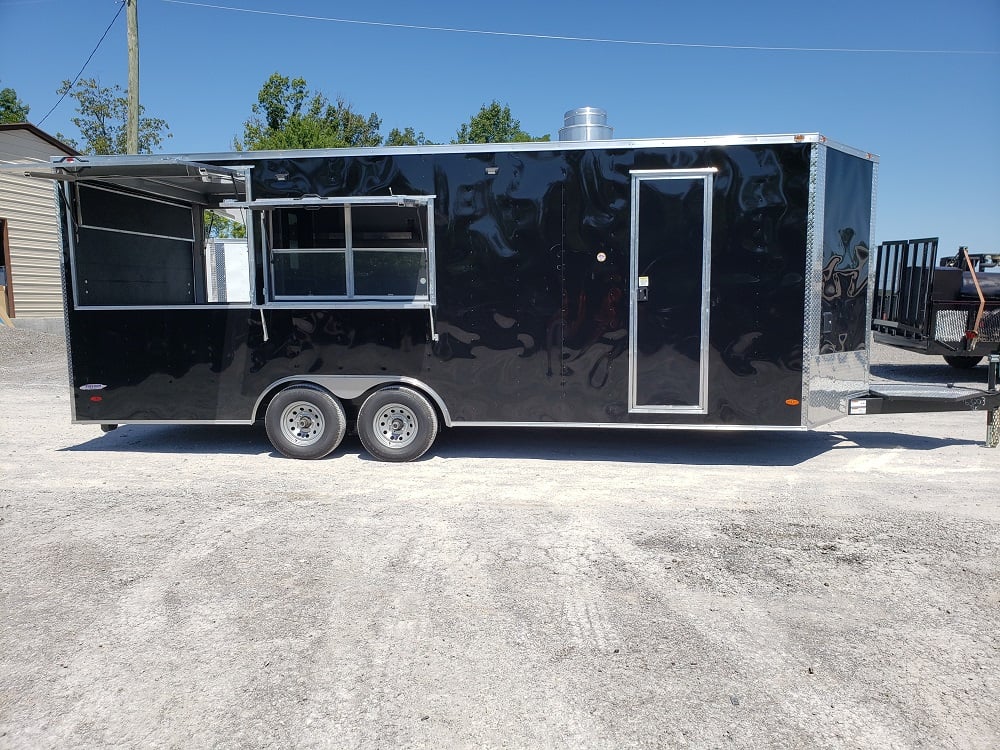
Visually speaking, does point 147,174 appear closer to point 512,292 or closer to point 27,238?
point 512,292

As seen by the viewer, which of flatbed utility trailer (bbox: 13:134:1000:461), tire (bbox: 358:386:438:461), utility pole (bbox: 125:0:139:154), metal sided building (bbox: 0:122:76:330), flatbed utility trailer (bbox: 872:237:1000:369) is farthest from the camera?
metal sided building (bbox: 0:122:76:330)

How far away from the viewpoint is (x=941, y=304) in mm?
10875

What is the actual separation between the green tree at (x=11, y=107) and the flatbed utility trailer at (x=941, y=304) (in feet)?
148

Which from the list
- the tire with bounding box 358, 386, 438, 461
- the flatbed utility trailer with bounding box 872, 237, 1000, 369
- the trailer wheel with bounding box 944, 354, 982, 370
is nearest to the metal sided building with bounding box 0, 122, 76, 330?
the tire with bounding box 358, 386, 438, 461

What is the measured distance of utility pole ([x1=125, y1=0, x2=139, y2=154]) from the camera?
13922 millimetres

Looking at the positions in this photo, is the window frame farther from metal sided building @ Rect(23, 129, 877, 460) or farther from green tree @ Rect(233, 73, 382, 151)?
green tree @ Rect(233, 73, 382, 151)

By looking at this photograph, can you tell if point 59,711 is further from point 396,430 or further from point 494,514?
point 396,430

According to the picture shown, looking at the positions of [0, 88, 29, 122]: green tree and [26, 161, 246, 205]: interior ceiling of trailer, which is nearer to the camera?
[26, 161, 246, 205]: interior ceiling of trailer

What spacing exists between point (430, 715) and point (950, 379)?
40.1ft

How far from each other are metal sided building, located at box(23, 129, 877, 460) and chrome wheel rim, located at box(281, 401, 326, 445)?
3 cm

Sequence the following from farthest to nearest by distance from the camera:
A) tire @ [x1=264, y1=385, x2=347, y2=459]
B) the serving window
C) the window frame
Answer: tire @ [x1=264, y1=385, x2=347, y2=459], the serving window, the window frame

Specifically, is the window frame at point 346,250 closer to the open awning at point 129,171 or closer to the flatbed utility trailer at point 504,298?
the flatbed utility trailer at point 504,298

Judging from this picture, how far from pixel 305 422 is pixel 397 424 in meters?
0.90

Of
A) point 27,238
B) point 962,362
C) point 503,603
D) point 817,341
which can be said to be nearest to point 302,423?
point 503,603
